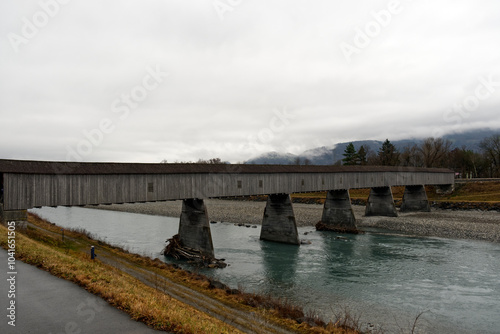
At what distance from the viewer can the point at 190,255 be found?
22.5 metres

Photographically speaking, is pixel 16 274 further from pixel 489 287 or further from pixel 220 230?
pixel 220 230

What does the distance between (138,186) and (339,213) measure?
23514mm

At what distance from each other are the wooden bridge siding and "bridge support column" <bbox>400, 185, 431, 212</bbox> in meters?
20.3

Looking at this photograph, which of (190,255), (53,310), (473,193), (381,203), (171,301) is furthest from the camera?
(473,193)

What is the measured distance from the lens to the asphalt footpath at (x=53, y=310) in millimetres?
7180

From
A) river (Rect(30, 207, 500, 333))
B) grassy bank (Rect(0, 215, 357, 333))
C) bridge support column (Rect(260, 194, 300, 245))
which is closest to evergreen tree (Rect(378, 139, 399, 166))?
river (Rect(30, 207, 500, 333))

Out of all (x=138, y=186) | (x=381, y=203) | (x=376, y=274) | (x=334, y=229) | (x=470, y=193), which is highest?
(x=138, y=186)

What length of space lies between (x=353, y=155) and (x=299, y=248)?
59.4 meters

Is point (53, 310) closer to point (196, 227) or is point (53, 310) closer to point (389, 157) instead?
point (196, 227)

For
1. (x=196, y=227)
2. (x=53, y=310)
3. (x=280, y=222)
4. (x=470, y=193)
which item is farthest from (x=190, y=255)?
(x=470, y=193)

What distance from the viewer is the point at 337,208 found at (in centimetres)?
3641

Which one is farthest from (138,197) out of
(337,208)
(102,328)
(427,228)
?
(427,228)

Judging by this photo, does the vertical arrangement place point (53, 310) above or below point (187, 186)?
below

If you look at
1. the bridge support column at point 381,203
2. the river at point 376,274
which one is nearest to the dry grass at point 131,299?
the river at point 376,274
